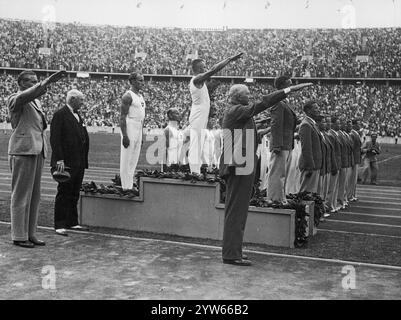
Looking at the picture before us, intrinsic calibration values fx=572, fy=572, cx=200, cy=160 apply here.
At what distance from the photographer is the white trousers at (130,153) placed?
8.49 meters

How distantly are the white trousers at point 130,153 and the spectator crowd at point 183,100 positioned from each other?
33.1m

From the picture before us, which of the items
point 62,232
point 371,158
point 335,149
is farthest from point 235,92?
point 371,158

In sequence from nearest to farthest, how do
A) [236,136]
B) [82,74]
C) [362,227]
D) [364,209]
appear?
[236,136] → [362,227] → [364,209] → [82,74]

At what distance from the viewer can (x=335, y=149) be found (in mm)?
11227

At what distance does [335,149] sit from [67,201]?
5618mm

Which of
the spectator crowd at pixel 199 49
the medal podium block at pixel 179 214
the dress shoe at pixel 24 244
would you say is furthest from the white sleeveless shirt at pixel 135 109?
the spectator crowd at pixel 199 49

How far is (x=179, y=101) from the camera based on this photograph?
49.2 meters

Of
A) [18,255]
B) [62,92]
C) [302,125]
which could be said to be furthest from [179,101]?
[18,255]

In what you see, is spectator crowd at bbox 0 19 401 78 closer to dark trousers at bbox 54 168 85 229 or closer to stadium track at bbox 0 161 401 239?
stadium track at bbox 0 161 401 239

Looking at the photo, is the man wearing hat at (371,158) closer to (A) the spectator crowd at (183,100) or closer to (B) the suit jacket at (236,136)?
(B) the suit jacket at (236,136)

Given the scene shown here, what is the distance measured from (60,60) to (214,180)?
47.7 meters

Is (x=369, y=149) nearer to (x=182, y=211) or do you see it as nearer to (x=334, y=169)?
(x=334, y=169)

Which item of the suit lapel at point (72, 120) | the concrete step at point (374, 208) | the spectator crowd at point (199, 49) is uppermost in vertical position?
the spectator crowd at point (199, 49)

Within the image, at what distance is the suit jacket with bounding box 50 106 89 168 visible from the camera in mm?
7676
